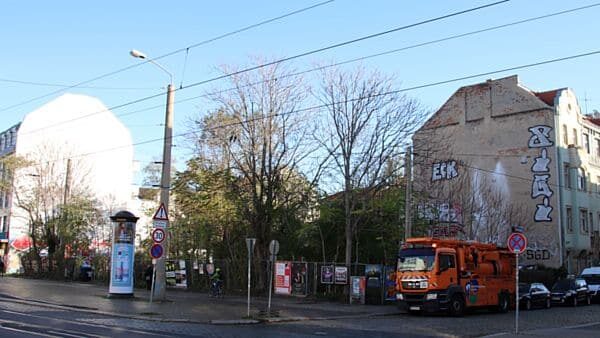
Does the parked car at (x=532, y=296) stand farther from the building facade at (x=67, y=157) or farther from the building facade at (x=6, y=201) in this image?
the building facade at (x=6, y=201)

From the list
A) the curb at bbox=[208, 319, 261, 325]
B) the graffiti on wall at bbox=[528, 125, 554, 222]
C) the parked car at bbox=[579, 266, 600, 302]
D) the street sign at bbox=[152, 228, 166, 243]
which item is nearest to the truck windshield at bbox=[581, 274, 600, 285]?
the parked car at bbox=[579, 266, 600, 302]

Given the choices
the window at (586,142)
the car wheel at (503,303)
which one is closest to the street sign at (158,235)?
the car wheel at (503,303)

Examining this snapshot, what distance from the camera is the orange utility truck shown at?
76.6 ft

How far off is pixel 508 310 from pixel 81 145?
47.3 metres

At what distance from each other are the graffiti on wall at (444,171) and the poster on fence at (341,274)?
62.4 feet

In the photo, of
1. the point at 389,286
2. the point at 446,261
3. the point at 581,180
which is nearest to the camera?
the point at 446,261

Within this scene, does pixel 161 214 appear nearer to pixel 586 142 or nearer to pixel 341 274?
pixel 341 274

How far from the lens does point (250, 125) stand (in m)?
31.9

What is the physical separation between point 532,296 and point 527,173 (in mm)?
19097

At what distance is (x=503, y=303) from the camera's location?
2634 centimetres

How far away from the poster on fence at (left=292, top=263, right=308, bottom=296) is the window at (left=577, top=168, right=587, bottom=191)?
89.7ft

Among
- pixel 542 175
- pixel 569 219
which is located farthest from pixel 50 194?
pixel 569 219

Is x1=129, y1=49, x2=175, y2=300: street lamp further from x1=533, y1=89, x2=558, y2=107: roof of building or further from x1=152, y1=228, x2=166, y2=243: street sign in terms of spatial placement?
x1=533, y1=89, x2=558, y2=107: roof of building

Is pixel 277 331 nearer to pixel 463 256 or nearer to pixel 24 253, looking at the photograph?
pixel 463 256
